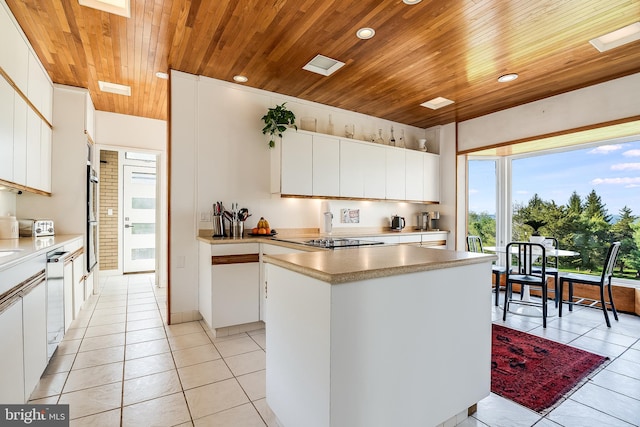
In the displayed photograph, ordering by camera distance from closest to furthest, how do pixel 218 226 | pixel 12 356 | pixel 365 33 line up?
pixel 12 356, pixel 365 33, pixel 218 226

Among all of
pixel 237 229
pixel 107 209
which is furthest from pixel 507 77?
pixel 107 209

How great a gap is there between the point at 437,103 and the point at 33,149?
15.6 ft

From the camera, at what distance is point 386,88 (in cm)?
385

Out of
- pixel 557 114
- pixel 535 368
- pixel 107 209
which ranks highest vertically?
pixel 557 114

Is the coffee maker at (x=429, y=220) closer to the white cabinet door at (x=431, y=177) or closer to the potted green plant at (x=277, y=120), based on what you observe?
the white cabinet door at (x=431, y=177)

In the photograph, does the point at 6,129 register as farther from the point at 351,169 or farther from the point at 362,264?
the point at 351,169

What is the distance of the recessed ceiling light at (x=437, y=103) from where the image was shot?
Answer: 4.23 metres

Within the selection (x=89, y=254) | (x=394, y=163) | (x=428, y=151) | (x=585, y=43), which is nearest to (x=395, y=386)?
(x=585, y=43)

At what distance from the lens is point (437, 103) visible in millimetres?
4363

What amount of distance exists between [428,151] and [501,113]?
1.30 meters

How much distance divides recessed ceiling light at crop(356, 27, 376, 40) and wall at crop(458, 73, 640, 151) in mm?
2832

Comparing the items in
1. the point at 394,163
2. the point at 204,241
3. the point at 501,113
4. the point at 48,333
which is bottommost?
the point at 48,333

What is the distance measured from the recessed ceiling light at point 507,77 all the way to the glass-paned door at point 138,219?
6212 mm

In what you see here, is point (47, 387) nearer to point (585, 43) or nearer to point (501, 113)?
point (585, 43)
